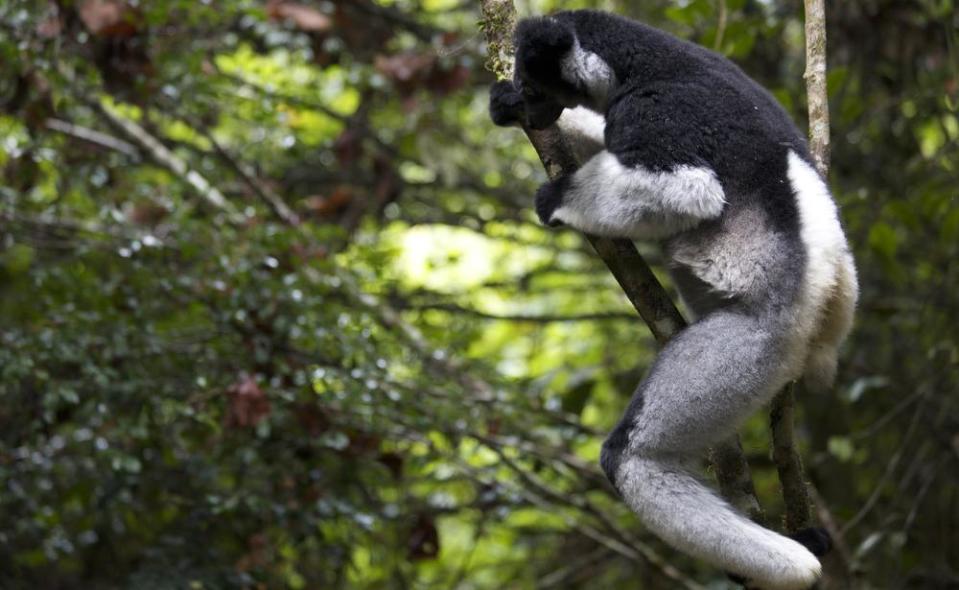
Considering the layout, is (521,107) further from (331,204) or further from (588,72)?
(331,204)

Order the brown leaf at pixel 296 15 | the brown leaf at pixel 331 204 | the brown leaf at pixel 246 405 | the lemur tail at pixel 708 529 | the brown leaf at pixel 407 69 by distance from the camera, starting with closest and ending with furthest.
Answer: the lemur tail at pixel 708 529, the brown leaf at pixel 246 405, the brown leaf at pixel 296 15, the brown leaf at pixel 407 69, the brown leaf at pixel 331 204

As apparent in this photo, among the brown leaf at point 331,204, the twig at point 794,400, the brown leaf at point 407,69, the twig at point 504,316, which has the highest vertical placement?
the twig at point 794,400

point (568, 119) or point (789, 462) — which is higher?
point (568, 119)

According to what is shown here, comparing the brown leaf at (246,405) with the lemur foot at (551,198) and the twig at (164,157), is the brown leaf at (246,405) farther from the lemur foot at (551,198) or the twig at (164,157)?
the lemur foot at (551,198)

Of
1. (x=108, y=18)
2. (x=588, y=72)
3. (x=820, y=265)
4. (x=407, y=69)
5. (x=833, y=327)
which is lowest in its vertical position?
(x=407, y=69)

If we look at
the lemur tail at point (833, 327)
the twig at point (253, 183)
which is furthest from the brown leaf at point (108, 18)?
the lemur tail at point (833, 327)

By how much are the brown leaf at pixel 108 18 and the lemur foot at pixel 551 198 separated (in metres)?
2.52

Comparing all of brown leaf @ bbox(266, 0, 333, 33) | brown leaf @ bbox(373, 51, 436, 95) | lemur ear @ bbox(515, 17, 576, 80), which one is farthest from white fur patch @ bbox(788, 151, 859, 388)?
brown leaf @ bbox(266, 0, 333, 33)

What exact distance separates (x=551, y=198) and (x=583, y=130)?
70cm

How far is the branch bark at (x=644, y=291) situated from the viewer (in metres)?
3.30

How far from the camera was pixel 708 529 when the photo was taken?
3.13 metres

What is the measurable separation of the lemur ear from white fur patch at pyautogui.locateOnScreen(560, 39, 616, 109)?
6 cm

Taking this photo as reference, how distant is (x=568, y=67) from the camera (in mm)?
3654

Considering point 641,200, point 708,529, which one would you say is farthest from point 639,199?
point 708,529
